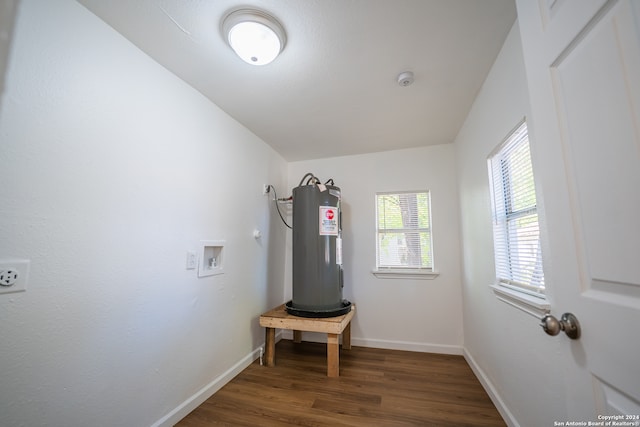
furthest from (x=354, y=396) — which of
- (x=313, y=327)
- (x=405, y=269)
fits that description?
(x=405, y=269)

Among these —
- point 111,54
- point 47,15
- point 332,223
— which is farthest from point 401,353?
point 47,15

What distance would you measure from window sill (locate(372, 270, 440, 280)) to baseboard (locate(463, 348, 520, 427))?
0.81 meters

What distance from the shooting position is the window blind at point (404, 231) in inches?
117

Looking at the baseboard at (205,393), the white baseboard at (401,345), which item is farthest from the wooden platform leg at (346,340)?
the baseboard at (205,393)

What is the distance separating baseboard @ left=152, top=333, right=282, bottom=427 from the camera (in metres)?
1.60

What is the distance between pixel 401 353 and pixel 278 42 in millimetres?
3031

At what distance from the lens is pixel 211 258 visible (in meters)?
2.09

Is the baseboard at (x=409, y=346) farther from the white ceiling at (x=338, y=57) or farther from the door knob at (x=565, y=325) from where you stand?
the door knob at (x=565, y=325)

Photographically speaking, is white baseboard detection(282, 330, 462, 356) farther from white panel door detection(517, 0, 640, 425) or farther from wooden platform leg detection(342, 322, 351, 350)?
white panel door detection(517, 0, 640, 425)

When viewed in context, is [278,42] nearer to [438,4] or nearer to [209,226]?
[438,4]

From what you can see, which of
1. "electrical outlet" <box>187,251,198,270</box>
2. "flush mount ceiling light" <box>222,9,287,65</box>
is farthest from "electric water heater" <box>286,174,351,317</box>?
"flush mount ceiling light" <box>222,9,287,65</box>

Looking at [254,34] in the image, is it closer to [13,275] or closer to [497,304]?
[13,275]

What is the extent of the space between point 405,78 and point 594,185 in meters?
1.45

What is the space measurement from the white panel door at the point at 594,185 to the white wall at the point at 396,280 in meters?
2.24
